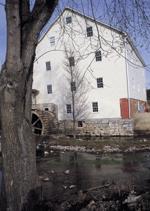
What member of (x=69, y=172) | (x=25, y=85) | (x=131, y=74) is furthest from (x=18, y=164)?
(x=131, y=74)

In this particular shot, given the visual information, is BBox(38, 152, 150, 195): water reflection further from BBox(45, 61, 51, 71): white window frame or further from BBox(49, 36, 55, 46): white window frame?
BBox(49, 36, 55, 46): white window frame

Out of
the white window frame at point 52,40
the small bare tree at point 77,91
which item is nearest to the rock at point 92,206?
the small bare tree at point 77,91

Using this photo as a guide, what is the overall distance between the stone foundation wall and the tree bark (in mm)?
26785

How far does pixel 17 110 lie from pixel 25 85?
16.1 inches

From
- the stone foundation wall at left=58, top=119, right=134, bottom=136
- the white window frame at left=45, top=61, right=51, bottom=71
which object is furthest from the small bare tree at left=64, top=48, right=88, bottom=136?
the white window frame at left=45, top=61, right=51, bottom=71

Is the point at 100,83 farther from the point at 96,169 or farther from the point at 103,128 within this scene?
the point at 96,169

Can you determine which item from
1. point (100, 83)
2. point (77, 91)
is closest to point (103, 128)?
point (100, 83)

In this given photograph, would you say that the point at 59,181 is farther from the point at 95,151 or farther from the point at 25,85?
the point at 95,151

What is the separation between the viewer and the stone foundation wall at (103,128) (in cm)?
3197

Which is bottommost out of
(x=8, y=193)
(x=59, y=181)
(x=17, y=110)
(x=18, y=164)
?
(x=59, y=181)

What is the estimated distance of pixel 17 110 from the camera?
5.42 metres

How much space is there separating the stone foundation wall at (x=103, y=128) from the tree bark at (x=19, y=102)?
87.9 feet

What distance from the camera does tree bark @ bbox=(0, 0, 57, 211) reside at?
5293 millimetres

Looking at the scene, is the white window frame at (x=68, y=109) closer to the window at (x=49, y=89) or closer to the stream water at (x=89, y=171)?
the window at (x=49, y=89)
